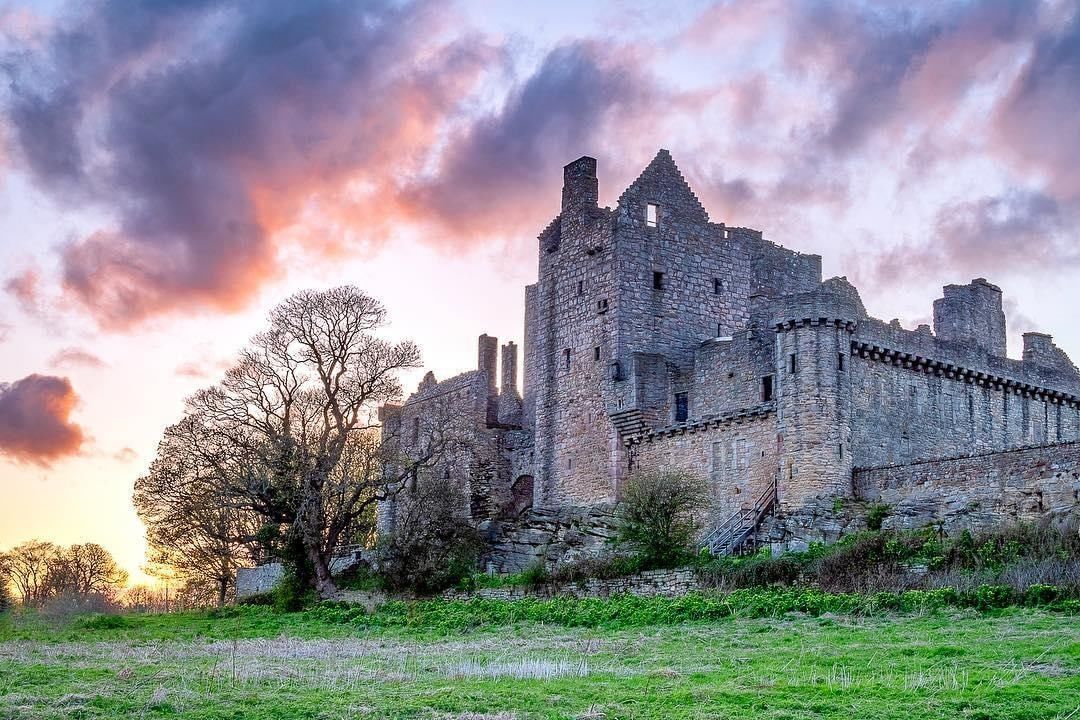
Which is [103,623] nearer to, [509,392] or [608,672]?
[608,672]

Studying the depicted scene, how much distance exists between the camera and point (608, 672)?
21000mm

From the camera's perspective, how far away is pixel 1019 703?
1712 centimetres

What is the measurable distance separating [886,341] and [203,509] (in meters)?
22.6

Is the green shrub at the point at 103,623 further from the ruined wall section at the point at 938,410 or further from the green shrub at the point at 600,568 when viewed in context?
the ruined wall section at the point at 938,410

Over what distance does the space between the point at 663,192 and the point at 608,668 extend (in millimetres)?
33144

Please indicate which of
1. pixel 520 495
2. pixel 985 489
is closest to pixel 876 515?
pixel 985 489

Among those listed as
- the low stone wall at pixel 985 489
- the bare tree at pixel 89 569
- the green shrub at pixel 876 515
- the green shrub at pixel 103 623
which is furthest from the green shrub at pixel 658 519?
the bare tree at pixel 89 569

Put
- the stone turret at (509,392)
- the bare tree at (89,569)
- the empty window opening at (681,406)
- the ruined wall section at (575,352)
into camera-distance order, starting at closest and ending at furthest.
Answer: the empty window opening at (681,406) → the ruined wall section at (575,352) → the stone turret at (509,392) → the bare tree at (89,569)

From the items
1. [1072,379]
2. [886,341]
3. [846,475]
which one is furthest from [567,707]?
[1072,379]

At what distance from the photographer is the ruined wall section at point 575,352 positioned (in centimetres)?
5075

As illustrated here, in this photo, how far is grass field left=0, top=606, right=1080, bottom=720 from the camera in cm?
1759

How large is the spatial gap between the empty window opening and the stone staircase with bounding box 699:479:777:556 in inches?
212

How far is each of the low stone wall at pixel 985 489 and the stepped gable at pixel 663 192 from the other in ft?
53.9

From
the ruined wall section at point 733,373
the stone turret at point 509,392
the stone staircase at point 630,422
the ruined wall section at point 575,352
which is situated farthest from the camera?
the stone turret at point 509,392
